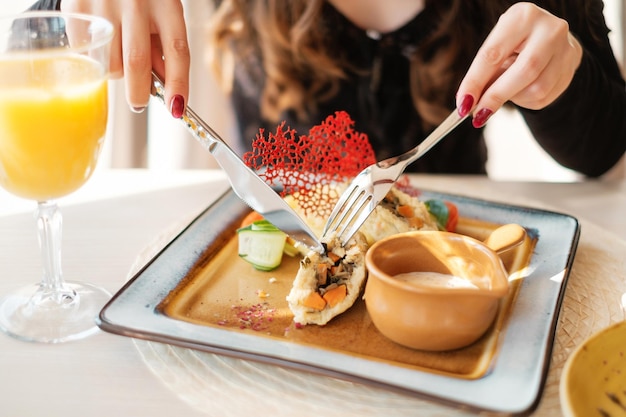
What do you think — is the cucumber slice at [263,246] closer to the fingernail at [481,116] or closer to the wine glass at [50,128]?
the wine glass at [50,128]

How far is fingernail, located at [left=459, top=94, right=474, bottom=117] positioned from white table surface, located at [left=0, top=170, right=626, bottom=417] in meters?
0.57

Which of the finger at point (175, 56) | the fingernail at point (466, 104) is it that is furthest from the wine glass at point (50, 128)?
the fingernail at point (466, 104)

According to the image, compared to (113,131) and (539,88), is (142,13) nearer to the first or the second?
(539,88)

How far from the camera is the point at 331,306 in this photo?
1.02 metres

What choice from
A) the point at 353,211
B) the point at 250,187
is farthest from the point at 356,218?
the point at 250,187

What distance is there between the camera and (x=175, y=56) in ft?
3.63

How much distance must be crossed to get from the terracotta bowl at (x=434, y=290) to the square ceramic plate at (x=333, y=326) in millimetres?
35

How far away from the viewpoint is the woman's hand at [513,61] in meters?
1.10

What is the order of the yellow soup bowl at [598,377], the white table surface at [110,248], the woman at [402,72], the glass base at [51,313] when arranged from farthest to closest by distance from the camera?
the woman at [402,72]
the glass base at [51,313]
the white table surface at [110,248]
the yellow soup bowl at [598,377]

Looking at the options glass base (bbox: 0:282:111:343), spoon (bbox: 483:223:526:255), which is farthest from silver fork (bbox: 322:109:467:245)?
glass base (bbox: 0:282:111:343)

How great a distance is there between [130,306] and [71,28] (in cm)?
46

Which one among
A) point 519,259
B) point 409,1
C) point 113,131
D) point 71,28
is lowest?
point 113,131

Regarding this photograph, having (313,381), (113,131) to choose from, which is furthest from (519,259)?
(113,131)

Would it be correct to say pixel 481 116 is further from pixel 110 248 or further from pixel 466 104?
pixel 110 248
